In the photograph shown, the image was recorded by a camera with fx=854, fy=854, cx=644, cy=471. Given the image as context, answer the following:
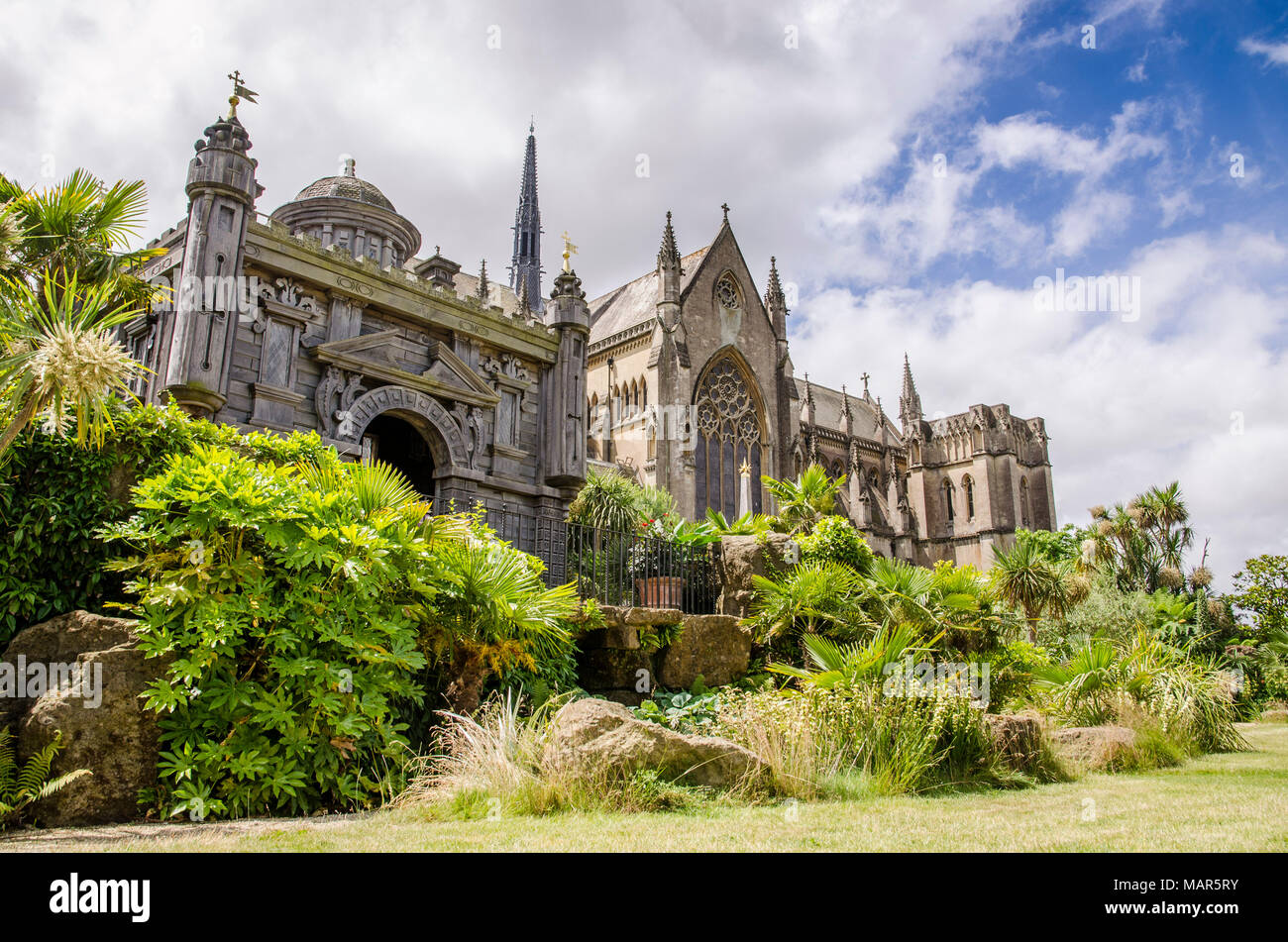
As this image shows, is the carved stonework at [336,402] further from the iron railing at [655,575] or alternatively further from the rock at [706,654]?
the rock at [706,654]

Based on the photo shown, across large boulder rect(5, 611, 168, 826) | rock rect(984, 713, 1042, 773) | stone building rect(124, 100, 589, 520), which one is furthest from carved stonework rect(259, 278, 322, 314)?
rock rect(984, 713, 1042, 773)

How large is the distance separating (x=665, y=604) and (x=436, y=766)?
5975 mm

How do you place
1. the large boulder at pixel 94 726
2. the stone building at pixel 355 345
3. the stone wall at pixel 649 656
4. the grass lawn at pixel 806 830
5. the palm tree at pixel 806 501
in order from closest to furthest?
the grass lawn at pixel 806 830 < the large boulder at pixel 94 726 < the stone wall at pixel 649 656 < the stone building at pixel 355 345 < the palm tree at pixel 806 501

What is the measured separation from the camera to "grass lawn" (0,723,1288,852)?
471cm

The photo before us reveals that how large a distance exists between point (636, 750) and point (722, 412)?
32.3 m

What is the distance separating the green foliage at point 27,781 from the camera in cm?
531

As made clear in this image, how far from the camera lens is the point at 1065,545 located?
1585 inches

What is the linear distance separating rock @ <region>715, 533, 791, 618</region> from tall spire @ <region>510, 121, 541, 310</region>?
176ft

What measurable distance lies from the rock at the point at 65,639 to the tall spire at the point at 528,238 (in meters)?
59.5

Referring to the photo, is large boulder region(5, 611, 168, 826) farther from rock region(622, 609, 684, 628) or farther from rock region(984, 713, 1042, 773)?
rock region(984, 713, 1042, 773)

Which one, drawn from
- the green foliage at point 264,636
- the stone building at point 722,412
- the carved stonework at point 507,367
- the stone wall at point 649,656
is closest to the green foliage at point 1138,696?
the stone wall at point 649,656

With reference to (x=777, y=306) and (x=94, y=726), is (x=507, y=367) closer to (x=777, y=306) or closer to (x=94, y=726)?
(x=94, y=726)
